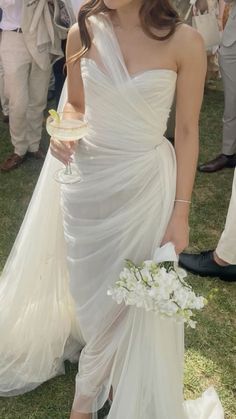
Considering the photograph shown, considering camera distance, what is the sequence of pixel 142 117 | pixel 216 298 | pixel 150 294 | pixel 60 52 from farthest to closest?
pixel 60 52 → pixel 216 298 → pixel 142 117 → pixel 150 294

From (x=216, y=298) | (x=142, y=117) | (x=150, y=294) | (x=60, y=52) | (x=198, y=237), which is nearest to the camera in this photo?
(x=150, y=294)

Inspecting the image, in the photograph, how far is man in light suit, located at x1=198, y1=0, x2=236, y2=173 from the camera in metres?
4.61

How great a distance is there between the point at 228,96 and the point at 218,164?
0.64 metres

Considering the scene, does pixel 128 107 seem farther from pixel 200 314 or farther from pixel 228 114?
pixel 228 114

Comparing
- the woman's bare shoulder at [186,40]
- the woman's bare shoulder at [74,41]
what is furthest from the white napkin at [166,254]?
the woman's bare shoulder at [74,41]

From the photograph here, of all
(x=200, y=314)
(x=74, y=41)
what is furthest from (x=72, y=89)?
(x=200, y=314)

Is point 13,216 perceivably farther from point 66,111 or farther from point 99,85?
point 99,85

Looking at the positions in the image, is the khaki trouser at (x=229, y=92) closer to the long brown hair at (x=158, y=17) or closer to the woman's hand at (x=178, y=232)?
the long brown hair at (x=158, y=17)

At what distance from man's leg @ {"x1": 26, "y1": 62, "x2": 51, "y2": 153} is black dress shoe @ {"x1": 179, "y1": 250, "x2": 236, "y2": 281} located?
6.57 feet

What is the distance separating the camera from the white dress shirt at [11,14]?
4.39 meters

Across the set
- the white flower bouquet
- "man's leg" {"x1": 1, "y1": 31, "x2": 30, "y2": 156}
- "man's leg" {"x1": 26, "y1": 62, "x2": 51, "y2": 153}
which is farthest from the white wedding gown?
"man's leg" {"x1": 26, "y1": 62, "x2": 51, "y2": 153}

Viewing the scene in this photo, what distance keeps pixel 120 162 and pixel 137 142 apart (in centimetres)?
10

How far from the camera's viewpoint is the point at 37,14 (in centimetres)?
433

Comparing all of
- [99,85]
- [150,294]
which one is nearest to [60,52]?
[99,85]
